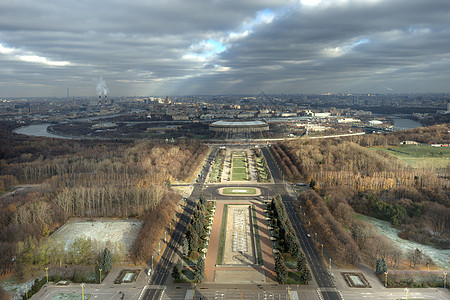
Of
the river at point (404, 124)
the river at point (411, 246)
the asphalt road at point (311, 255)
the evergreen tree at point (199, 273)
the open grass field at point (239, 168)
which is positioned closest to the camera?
the asphalt road at point (311, 255)

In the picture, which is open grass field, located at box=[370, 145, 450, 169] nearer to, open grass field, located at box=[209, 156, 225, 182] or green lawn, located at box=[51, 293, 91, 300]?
open grass field, located at box=[209, 156, 225, 182]

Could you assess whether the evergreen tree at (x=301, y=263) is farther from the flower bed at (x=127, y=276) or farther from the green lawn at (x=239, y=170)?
the green lawn at (x=239, y=170)

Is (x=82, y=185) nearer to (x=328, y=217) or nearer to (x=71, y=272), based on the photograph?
(x=71, y=272)

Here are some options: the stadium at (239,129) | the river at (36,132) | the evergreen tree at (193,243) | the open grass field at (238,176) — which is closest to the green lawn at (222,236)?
the evergreen tree at (193,243)

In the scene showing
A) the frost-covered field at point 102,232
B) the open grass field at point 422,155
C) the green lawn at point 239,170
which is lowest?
the frost-covered field at point 102,232

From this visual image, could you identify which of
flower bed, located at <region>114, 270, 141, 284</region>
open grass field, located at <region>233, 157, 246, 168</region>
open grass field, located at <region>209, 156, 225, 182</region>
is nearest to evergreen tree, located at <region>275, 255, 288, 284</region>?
flower bed, located at <region>114, 270, 141, 284</region>

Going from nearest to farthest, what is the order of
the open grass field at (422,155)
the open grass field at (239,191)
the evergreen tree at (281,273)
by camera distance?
the evergreen tree at (281,273), the open grass field at (239,191), the open grass field at (422,155)

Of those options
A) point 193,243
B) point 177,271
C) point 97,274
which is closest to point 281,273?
point 177,271
